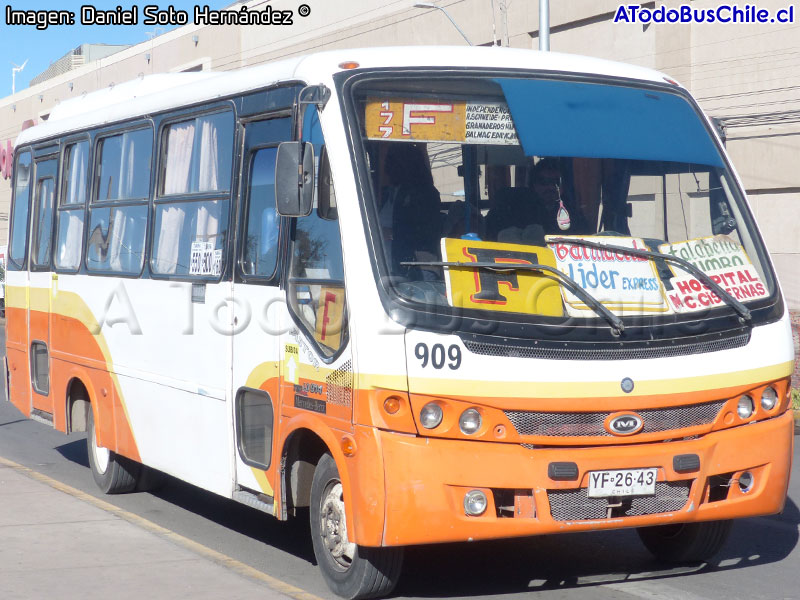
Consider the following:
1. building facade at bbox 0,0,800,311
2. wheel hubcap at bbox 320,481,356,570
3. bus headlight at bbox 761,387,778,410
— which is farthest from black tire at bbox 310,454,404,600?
building facade at bbox 0,0,800,311

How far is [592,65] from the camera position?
689 centimetres

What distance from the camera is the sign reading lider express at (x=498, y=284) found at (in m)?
5.90

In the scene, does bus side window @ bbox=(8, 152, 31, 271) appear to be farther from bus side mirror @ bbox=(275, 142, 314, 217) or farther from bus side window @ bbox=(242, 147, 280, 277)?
bus side mirror @ bbox=(275, 142, 314, 217)

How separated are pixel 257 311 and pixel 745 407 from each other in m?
2.68

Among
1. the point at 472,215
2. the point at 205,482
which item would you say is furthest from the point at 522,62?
the point at 205,482

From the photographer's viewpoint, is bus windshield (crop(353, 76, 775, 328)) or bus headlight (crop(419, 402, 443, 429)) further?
bus windshield (crop(353, 76, 775, 328))

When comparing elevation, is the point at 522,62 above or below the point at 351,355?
above

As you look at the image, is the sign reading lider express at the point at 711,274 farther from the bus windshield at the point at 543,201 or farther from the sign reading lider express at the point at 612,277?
the sign reading lider express at the point at 612,277

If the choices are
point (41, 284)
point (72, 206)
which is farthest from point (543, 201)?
point (41, 284)

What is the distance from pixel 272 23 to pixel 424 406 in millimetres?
43912

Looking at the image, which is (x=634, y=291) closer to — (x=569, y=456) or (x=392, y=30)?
(x=569, y=456)

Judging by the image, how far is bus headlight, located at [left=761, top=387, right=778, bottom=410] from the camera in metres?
6.37

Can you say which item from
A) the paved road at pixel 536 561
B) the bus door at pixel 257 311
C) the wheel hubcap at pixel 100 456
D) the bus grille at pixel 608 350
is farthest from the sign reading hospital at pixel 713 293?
the wheel hubcap at pixel 100 456

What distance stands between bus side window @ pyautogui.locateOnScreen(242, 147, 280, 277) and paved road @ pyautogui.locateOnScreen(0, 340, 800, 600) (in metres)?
1.75
